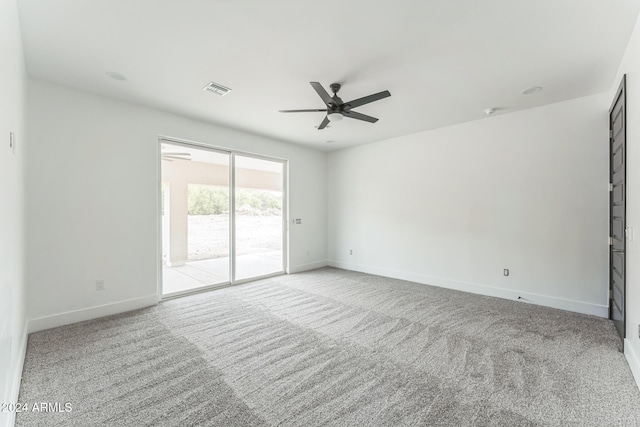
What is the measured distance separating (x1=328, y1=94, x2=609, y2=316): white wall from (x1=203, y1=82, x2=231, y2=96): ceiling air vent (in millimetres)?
3303

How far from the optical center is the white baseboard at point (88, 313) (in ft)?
9.78

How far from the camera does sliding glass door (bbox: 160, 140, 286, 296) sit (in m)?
4.23

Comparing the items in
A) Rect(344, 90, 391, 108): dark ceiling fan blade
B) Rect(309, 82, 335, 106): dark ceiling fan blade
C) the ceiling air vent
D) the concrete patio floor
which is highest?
the ceiling air vent

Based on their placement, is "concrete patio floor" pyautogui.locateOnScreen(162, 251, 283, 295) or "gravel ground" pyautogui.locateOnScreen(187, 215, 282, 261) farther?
"gravel ground" pyautogui.locateOnScreen(187, 215, 282, 261)

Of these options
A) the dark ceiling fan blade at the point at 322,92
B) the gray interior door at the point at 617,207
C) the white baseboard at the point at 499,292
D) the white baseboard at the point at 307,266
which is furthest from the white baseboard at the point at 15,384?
the white baseboard at the point at 499,292

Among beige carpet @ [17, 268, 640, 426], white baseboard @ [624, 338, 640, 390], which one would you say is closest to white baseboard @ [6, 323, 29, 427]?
beige carpet @ [17, 268, 640, 426]

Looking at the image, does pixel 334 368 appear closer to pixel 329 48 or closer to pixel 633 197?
pixel 329 48

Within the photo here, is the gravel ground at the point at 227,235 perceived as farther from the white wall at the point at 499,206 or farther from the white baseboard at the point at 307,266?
the white wall at the point at 499,206

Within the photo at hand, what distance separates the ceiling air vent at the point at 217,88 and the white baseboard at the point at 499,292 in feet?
13.9

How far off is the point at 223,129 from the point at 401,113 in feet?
9.69

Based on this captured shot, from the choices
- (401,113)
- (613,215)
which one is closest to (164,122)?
(401,113)

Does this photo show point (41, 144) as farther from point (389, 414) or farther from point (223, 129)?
point (389, 414)

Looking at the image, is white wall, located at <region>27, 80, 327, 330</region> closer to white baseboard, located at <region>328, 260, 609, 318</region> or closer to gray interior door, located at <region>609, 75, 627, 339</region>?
white baseboard, located at <region>328, 260, 609, 318</region>

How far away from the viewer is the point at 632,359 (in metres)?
2.22
